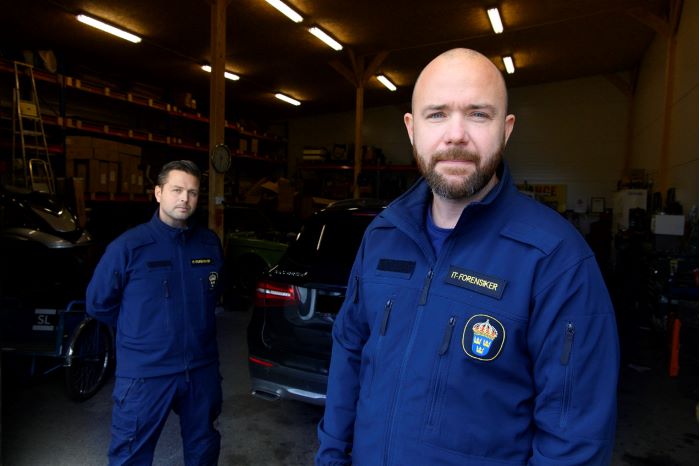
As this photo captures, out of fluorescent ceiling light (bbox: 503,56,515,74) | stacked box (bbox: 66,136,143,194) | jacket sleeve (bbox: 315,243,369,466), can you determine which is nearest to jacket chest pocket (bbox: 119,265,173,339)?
jacket sleeve (bbox: 315,243,369,466)

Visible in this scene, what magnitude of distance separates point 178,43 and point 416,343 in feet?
33.2

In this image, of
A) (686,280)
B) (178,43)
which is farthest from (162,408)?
(178,43)

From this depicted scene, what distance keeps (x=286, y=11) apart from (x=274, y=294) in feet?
20.5

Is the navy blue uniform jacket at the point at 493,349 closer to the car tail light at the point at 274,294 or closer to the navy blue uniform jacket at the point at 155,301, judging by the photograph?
the navy blue uniform jacket at the point at 155,301

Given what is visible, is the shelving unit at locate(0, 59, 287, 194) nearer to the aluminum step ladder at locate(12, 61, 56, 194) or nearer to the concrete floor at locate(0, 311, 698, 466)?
the aluminum step ladder at locate(12, 61, 56, 194)

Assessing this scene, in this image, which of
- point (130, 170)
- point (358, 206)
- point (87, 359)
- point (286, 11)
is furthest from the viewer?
point (130, 170)

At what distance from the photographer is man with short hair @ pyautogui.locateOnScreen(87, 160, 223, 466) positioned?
2410 mm

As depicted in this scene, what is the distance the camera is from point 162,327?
2502mm

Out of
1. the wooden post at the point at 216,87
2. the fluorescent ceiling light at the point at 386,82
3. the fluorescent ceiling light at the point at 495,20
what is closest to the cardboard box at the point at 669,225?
the fluorescent ceiling light at the point at 495,20

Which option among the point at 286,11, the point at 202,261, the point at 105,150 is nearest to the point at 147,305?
the point at 202,261

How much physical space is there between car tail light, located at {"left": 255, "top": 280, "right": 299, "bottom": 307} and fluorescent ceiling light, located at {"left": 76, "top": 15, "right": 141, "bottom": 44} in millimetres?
7167

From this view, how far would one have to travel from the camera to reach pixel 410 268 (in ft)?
4.43

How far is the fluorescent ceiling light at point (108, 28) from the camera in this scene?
824 cm

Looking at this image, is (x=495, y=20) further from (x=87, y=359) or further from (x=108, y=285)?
(x=108, y=285)
